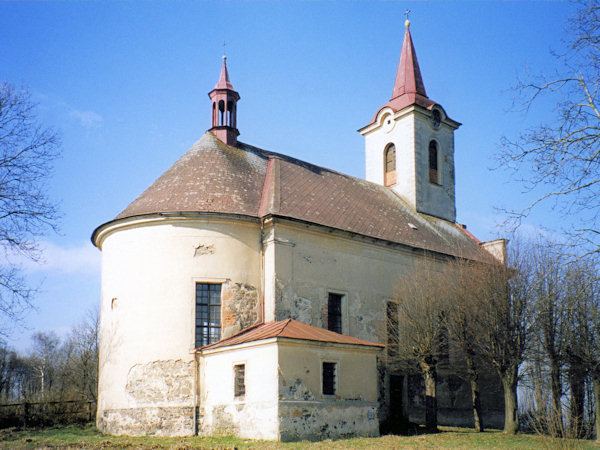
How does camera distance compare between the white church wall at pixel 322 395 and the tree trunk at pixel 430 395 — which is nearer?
the white church wall at pixel 322 395

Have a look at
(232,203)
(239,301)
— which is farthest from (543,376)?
(232,203)

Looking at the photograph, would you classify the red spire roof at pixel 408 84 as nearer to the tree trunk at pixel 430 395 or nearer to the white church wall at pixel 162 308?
the white church wall at pixel 162 308

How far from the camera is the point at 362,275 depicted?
77.6 ft

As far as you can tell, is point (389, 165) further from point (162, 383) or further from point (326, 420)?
point (162, 383)

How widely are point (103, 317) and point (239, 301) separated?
5.21 meters

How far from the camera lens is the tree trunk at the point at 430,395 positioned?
21500mm

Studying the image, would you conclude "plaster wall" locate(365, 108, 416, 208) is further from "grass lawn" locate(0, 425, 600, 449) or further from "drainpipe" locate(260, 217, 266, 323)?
"grass lawn" locate(0, 425, 600, 449)

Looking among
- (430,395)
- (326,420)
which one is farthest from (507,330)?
(326,420)

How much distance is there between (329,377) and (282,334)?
2.39 metres

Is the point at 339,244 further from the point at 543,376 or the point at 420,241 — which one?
the point at 543,376

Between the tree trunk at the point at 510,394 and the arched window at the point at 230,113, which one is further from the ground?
the arched window at the point at 230,113

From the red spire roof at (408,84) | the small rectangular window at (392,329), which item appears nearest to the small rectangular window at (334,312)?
the small rectangular window at (392,329)

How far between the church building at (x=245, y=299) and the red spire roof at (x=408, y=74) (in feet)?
33.0

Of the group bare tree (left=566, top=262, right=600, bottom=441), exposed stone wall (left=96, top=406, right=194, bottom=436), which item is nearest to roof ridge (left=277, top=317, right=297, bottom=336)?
exposed stone wall (left=96, top=406, right=194, bottom=436)
